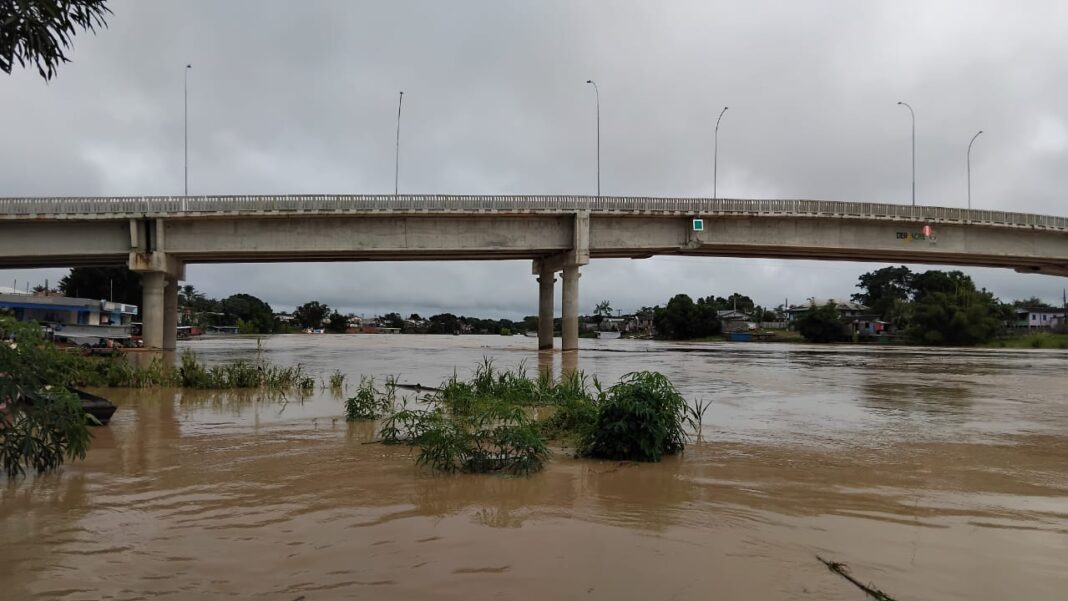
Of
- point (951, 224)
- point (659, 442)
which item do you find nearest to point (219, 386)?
point (659, 442)

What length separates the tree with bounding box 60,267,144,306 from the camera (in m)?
75.8

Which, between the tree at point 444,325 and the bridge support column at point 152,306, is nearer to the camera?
the bridge support column at point 152,306

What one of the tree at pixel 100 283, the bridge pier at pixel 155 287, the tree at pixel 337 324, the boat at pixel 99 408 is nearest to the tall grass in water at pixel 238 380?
the boat at pixel 99 408

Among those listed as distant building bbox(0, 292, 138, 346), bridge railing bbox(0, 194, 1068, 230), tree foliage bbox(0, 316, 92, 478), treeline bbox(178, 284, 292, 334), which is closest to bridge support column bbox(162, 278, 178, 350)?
bridge railing bbox(0, 194, 1068, 230)

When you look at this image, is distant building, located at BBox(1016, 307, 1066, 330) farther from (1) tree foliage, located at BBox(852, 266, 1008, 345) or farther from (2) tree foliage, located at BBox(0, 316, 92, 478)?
(2) tree foliage, located at BBox(0, 316, 92, 478)

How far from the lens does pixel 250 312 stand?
11094 cm

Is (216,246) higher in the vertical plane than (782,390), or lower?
higher

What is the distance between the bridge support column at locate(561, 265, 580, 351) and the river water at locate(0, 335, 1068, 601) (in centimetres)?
2728

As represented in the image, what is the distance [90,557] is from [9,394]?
1.90 metres

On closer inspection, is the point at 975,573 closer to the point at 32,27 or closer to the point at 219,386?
the point at 32,27

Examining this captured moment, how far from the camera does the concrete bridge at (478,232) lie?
3183 cm

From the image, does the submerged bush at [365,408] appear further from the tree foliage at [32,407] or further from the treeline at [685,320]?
the treeline at [685,320]

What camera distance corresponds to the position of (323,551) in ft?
14.2

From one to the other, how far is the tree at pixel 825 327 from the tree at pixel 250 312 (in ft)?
257
